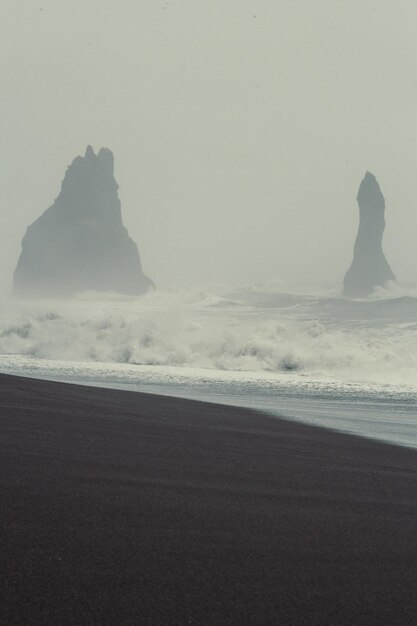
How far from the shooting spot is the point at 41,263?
3029 inches

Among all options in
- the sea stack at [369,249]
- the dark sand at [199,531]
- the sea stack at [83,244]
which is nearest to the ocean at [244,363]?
the dark sand at [199,531]

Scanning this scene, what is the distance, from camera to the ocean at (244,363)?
1020cm

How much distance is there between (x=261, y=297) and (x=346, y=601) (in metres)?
57.0

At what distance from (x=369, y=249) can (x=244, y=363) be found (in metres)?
55.8

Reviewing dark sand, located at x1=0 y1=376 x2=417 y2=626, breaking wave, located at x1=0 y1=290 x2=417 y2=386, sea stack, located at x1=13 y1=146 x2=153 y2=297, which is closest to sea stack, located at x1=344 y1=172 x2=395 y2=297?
Result: sea stack, located at x1=13 y1=146 x2=153 y2=297

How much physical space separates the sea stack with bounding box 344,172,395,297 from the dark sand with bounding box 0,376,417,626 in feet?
199

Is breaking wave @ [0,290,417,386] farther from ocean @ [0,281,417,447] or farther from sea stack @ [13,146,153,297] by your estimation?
sea stack @ [13,146,153,297]

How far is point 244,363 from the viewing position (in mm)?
21219

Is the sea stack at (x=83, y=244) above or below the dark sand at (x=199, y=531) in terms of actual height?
above

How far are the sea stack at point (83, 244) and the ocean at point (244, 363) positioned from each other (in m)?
33.9

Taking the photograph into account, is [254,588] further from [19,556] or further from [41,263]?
[41,263]

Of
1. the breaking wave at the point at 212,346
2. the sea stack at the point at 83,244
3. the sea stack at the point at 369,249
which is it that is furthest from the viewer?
the sea stack at the point at 83,244

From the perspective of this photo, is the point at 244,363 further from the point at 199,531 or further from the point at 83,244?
the point at 83,244

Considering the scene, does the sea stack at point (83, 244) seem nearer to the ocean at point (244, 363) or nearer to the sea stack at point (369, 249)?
the sea stack at point (369, 249)
